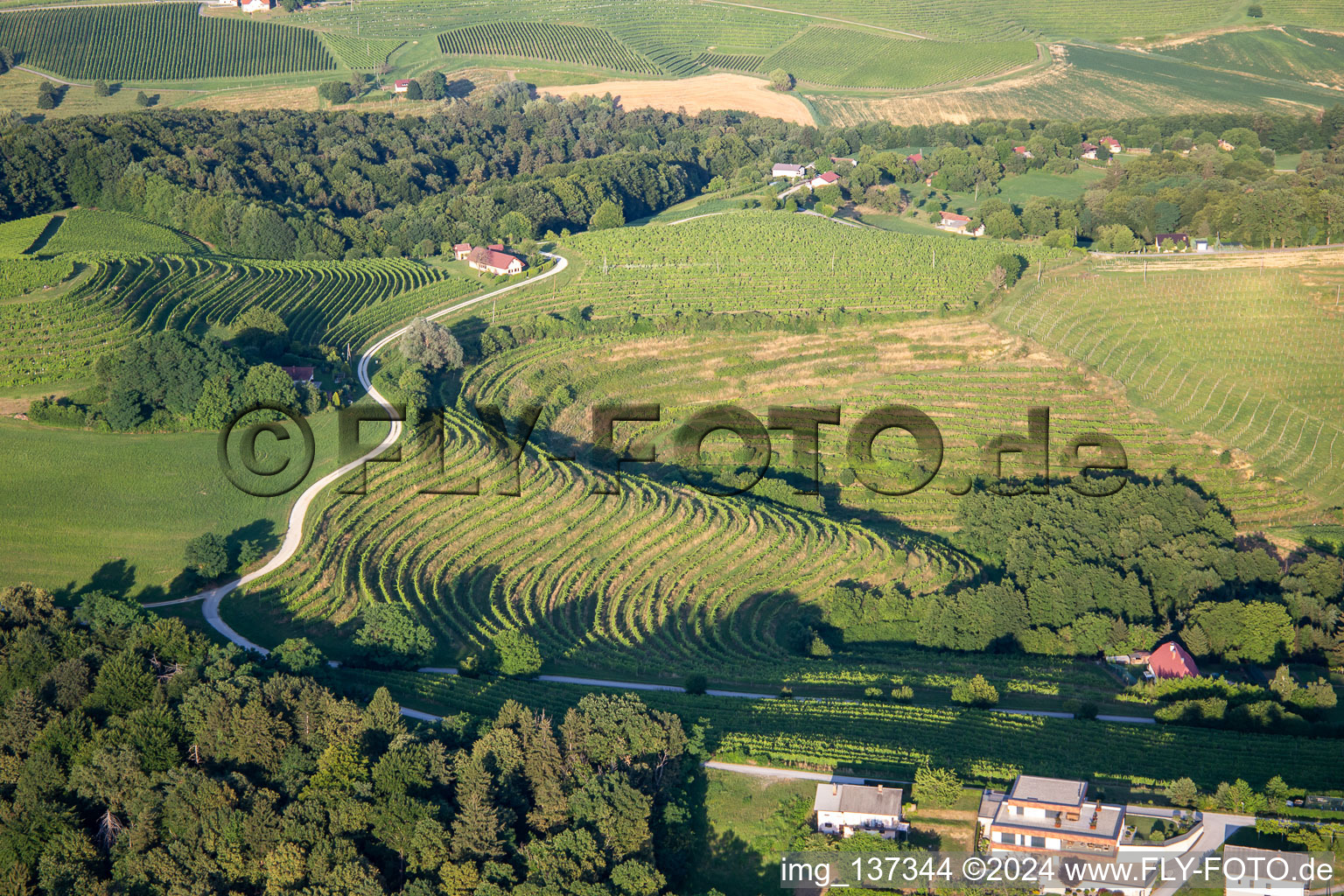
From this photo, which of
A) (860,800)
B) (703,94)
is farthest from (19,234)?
(703,94)

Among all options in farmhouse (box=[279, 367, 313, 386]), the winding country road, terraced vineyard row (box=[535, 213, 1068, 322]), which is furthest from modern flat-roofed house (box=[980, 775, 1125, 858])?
terraced vineyard row (box=[535, 213, 1068, 322])

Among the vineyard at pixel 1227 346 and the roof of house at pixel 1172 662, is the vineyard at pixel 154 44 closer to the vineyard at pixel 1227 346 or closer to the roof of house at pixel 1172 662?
the vineyard at pixel 1227 346

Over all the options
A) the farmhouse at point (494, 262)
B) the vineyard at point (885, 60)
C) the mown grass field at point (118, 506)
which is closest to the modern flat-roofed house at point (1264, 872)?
the mown grass field at point (118, 506)

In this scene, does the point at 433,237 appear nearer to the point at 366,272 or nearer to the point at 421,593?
the point at 366,272

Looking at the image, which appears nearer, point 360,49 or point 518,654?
point 518,654

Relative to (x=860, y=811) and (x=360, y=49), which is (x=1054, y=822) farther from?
(x=360, y=49)

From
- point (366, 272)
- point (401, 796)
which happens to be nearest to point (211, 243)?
point (366, 272)
